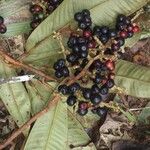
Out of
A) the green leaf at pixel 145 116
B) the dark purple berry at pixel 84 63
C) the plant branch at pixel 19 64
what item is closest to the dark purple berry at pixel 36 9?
the plant branch at pixel 19 64

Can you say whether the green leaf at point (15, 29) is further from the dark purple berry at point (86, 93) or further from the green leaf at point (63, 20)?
the dark purple berry at point (86, 93)

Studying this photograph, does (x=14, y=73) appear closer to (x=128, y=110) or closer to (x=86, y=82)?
(x=86, y=82)

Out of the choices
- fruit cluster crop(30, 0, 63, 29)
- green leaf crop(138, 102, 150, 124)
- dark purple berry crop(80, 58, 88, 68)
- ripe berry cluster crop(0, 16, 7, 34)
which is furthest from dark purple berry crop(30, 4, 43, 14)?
green leaf crop(138, 102, 150, 124)

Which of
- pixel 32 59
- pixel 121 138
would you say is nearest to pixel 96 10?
pixel 32 59

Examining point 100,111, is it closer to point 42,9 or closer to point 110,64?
point 110,64

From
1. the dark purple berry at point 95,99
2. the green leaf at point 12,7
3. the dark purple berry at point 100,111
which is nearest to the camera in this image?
the dark purple berry at point 95,99
